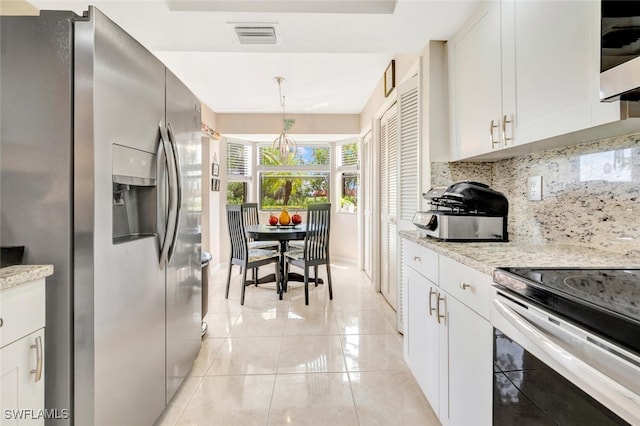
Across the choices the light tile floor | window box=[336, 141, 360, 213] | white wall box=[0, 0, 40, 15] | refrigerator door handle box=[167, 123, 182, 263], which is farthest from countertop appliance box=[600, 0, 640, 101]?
window box=[336, 141, 360, 213]

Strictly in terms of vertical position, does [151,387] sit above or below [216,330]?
above

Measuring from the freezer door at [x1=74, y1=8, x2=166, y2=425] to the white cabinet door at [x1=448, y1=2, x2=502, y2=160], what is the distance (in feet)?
Answer: 5.53

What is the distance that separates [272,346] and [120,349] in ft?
4.51

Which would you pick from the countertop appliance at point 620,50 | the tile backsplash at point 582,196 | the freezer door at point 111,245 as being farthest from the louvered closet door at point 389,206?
the freezer door at point 111,245

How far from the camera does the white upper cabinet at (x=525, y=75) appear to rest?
40.3 inches

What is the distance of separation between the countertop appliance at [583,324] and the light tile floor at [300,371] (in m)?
1.11

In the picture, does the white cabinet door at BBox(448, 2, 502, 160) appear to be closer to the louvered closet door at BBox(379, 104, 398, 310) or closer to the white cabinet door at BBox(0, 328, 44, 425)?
the louvered closet door at BBox(379, 104, 398, 310)

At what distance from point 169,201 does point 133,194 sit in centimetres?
16

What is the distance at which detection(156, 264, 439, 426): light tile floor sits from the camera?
1.62 m

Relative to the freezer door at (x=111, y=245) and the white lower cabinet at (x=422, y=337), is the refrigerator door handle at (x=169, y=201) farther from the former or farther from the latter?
the white lower cabinet at (x=422, y=337)

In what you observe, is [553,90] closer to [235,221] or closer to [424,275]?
[424,275]

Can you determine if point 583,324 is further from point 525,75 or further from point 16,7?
point 16,7

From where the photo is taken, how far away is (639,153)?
44.0 inches

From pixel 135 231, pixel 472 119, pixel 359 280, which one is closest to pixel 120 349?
pixel 135 231
